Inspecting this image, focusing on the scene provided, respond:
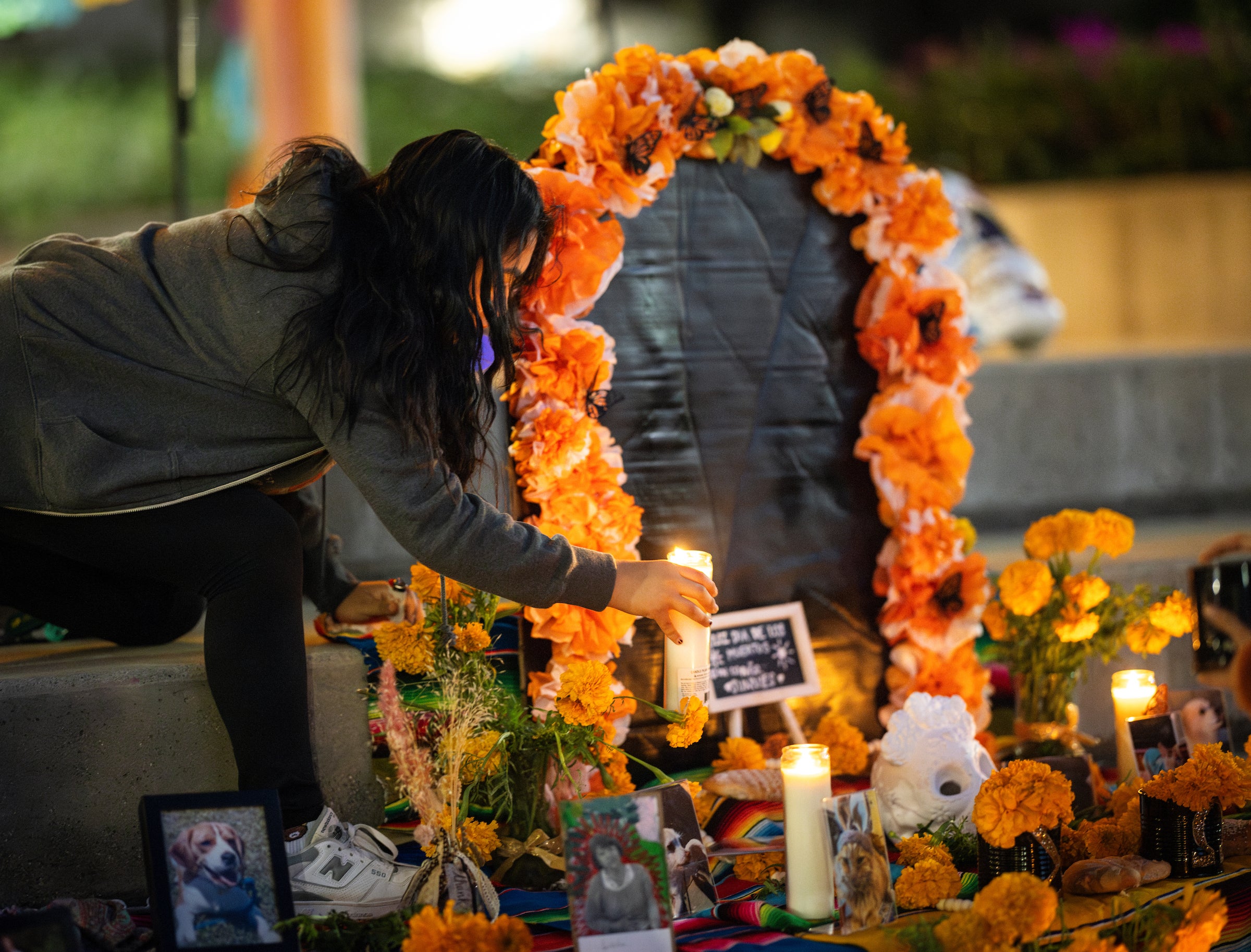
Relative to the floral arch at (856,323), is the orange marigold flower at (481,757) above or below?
below

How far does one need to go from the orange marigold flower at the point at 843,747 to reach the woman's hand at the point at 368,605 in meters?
0.80

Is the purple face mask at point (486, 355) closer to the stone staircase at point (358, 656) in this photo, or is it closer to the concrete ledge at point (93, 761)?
the stone staircase at point (358, 656)

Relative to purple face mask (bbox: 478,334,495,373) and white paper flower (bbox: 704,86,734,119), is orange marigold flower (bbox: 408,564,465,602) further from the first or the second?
white paper flower (bbox: 704,86,734,119)

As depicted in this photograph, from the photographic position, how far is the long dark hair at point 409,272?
5.10ft

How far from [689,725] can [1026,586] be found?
81 cm

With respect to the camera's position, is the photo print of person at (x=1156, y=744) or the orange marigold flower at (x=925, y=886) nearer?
the orange marigold flower at (x=925, y=886)

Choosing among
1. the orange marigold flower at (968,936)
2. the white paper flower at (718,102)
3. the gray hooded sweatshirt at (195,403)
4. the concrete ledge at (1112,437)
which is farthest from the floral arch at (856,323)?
the concrete ledge at (1112,437)

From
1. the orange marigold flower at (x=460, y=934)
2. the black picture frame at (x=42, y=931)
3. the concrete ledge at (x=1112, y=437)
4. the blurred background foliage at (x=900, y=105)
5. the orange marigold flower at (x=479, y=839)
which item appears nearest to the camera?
the black picture frame at (x=42, y=931)

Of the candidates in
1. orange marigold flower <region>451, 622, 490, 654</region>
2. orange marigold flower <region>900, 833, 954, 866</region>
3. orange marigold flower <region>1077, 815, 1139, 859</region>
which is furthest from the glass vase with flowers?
orange marigold flower <region>451, 622, 490, 654</region>

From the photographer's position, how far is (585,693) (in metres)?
1.73

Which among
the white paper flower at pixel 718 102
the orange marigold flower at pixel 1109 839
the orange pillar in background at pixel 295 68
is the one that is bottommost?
the orange marigold flower at pixel 1109 839

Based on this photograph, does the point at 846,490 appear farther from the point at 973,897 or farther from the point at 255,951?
the point at 255,951

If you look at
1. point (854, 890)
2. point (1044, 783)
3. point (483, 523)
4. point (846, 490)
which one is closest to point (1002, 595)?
point (846, 490)

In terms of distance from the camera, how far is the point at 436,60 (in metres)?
8.16
